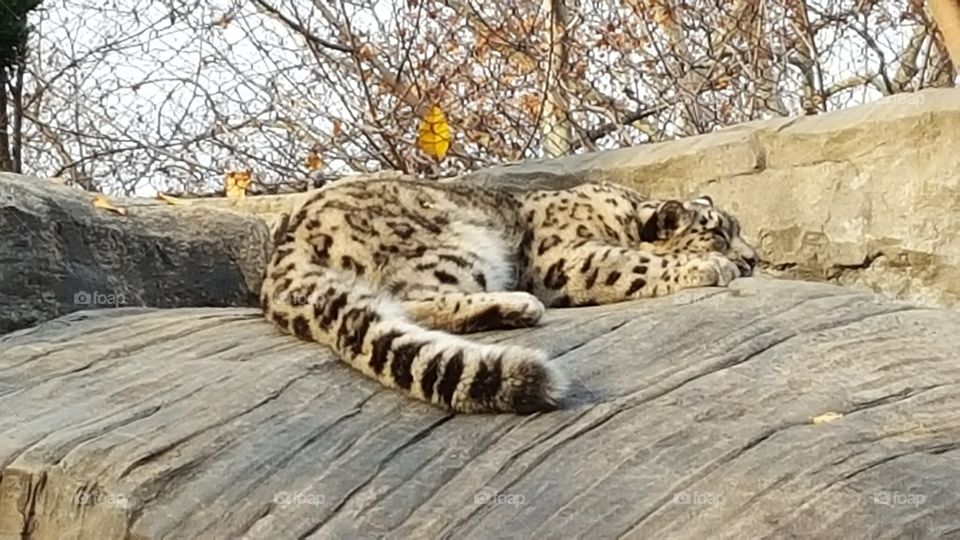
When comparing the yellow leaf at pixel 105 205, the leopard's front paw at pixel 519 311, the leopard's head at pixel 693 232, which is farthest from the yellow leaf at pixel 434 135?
the leopard's front paw at pixel 519 311

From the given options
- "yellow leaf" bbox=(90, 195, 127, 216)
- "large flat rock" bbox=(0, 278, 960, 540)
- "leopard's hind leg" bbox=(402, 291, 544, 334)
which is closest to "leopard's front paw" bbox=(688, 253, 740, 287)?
"large flat rock" bbox=(0, 278, 960, 540)

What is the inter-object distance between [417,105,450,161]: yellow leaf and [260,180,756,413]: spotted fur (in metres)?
2.19

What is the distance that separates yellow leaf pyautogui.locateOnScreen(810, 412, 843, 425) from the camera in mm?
2582

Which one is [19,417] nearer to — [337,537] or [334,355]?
[334,355]

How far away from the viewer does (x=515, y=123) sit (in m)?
7.39

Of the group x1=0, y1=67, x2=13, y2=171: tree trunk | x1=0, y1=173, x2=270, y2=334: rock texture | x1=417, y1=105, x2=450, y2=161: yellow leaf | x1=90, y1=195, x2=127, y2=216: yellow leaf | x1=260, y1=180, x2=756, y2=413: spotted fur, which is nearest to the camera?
x1=260, y1=180, x2=756, y2=413: spotted fur

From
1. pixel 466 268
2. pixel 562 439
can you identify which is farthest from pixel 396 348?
pixel 466 268

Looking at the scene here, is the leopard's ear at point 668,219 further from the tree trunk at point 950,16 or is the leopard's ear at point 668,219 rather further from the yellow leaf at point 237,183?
the yellow leaf at point 237,183

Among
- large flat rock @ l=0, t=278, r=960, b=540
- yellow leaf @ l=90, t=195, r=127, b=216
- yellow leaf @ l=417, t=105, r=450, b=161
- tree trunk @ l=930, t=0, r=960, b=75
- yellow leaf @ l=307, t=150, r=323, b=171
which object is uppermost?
tree trunk @ l=930, t=0, r=960, b=75

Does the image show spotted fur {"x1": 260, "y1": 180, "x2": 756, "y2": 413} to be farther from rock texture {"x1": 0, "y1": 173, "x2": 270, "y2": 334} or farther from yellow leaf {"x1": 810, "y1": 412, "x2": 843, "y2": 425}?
rock texture {"x1": 0, "y1": 173, "x2": 270, "y2": 334}

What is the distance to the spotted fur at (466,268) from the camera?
2.92 meters

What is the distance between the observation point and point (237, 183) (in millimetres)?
6988

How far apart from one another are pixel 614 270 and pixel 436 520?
5.47 feet

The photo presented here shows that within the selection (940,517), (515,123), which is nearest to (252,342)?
(940,517)
